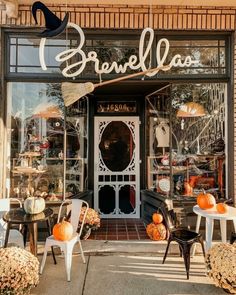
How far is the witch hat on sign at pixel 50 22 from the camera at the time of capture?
3.82 meters

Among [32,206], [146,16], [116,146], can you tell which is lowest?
[32,206]

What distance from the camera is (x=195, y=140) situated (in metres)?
5.21

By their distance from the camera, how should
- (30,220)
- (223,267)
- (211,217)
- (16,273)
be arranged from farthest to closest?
(211,217) → (30,220) → (223,267) → (16,273)

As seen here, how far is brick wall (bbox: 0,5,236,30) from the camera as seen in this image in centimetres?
A: 480

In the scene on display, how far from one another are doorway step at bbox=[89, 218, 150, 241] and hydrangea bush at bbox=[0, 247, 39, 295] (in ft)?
6.08

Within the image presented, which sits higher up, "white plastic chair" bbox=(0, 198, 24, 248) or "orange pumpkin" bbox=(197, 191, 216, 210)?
"orange pumpkin" bbox=(197, 191, 216, 210)

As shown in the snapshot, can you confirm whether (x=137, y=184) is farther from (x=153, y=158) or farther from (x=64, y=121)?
(x=64, y=121)

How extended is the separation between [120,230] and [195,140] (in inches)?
80.6

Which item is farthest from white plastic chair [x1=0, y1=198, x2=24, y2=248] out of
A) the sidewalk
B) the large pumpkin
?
the large pumpkin

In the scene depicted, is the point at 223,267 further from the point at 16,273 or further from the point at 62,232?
the point at 16,273

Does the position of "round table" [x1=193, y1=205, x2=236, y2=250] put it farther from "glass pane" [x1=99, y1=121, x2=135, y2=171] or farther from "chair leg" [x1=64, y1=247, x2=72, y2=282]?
"glass pane" [x1=99, y1=121, x2=135, y2=171]

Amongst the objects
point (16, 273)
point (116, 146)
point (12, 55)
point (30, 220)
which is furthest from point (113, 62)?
point (16, 273)

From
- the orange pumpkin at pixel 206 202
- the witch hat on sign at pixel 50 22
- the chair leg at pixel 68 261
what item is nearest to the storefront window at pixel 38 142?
the witch hat on sign at pixel 50 22

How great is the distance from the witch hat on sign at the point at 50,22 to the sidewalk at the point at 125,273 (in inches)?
118
